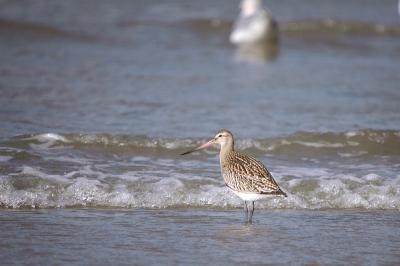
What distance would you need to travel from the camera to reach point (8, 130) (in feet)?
29.6

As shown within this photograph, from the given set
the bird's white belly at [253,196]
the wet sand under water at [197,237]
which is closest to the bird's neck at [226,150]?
the wet sand under water at [197,237]

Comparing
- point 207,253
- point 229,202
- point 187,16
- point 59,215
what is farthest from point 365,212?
point 187,16

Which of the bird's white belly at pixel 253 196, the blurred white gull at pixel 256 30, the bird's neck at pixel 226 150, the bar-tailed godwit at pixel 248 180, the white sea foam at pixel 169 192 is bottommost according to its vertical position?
the white sea foam at pixel 169 192

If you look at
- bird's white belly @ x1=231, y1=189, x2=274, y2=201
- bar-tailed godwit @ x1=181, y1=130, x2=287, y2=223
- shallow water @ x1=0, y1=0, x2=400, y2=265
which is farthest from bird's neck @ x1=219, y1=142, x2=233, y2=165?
bird's white belly @ x1=231, y1=189, x2=274, y2=201

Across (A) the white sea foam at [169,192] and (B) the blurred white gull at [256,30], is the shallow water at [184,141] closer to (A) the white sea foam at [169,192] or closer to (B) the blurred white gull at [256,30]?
(A) the white sea foam at [169,192]

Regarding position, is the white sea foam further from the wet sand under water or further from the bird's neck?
the bird's neck

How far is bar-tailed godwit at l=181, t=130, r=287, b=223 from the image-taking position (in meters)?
6.00

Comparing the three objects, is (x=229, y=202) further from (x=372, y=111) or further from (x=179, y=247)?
(x=372, y=111)

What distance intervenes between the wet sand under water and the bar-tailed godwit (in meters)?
0.27

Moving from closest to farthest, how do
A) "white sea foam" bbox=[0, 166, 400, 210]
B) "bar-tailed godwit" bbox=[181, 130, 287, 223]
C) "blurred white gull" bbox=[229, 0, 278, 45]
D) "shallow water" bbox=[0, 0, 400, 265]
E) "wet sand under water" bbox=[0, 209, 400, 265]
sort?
1. "wet sand under water" bbox=[0, 209, 400, 265]
2. "shallow water" bbox=[0, 0, 400, 265]
3. "bar-tailed godwit" bbox=[181, 130, 287, 223]
4. "white sea foam" bbox=[0, 166, 400, 210]
5. "blurred white gull" bbox=[229, 0, 278, 45]

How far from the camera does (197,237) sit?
Answer: 227 inches

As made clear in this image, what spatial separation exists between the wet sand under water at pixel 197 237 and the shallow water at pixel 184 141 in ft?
0.06

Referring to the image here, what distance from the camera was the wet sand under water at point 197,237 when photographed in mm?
5250

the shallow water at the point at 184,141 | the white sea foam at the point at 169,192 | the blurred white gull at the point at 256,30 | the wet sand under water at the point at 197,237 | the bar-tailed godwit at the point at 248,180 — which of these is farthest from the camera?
the blurred white gull at the point at 256,30
